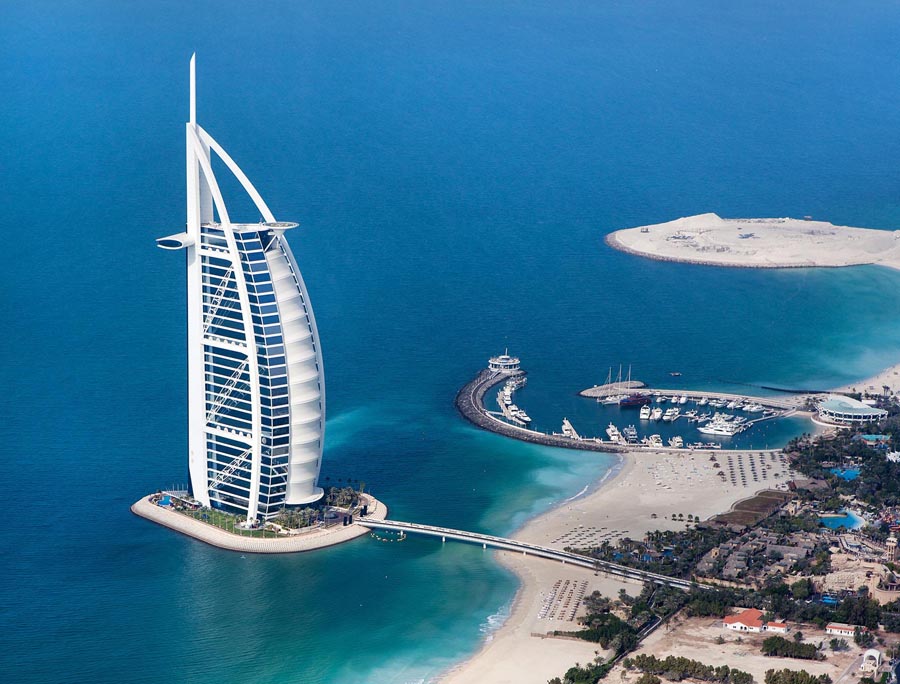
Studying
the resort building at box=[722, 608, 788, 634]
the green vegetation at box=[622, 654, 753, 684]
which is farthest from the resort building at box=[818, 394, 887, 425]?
the green vegetation at box=[622, 654, 753, 684]

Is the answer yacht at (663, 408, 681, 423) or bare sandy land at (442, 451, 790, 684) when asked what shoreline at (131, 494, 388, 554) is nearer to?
bare sandy land at (442, 451, 790, 684)

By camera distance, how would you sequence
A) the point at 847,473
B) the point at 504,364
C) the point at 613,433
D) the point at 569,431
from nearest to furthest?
the point at 847,473, the point at 613,433, the point at 569,431, the point at 504,364

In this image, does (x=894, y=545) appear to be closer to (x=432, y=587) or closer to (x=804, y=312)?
(x=432, y=587)

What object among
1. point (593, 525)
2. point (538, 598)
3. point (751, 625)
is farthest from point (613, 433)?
point (751, 625)

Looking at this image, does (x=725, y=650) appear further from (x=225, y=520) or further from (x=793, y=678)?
(x=225, y=520)

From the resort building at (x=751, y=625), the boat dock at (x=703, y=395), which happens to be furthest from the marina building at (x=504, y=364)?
the resort building at (x=751, y=625)

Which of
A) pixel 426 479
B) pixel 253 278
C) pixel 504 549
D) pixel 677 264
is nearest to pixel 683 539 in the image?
pixel 504 549

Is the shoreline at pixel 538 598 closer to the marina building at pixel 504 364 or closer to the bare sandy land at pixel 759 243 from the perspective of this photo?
the marina building at pixel 504 364
